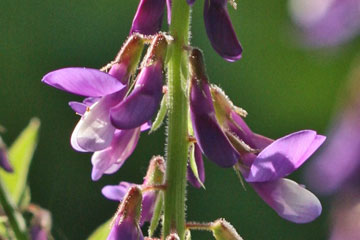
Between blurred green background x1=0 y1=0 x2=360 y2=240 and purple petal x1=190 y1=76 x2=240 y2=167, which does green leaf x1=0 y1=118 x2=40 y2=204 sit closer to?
purple petal x1=190 y1=76 x2=240 y2=167

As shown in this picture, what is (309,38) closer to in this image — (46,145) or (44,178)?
(44,178)

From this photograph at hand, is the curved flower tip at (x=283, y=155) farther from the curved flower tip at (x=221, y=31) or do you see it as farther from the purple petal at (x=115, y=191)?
the purple petal at (x=115, y=191)

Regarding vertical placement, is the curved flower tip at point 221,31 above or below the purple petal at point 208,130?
above


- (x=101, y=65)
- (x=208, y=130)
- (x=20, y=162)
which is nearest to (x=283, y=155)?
(x=208, y=130)

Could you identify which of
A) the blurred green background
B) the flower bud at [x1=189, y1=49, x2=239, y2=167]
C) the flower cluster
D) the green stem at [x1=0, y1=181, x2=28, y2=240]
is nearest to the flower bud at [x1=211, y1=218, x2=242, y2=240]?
the flower cluster

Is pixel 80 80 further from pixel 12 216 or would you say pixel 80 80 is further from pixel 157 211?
pixel 12 216

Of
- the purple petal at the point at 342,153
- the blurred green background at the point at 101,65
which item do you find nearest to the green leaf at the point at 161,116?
the purple petal at the point at 342,153
